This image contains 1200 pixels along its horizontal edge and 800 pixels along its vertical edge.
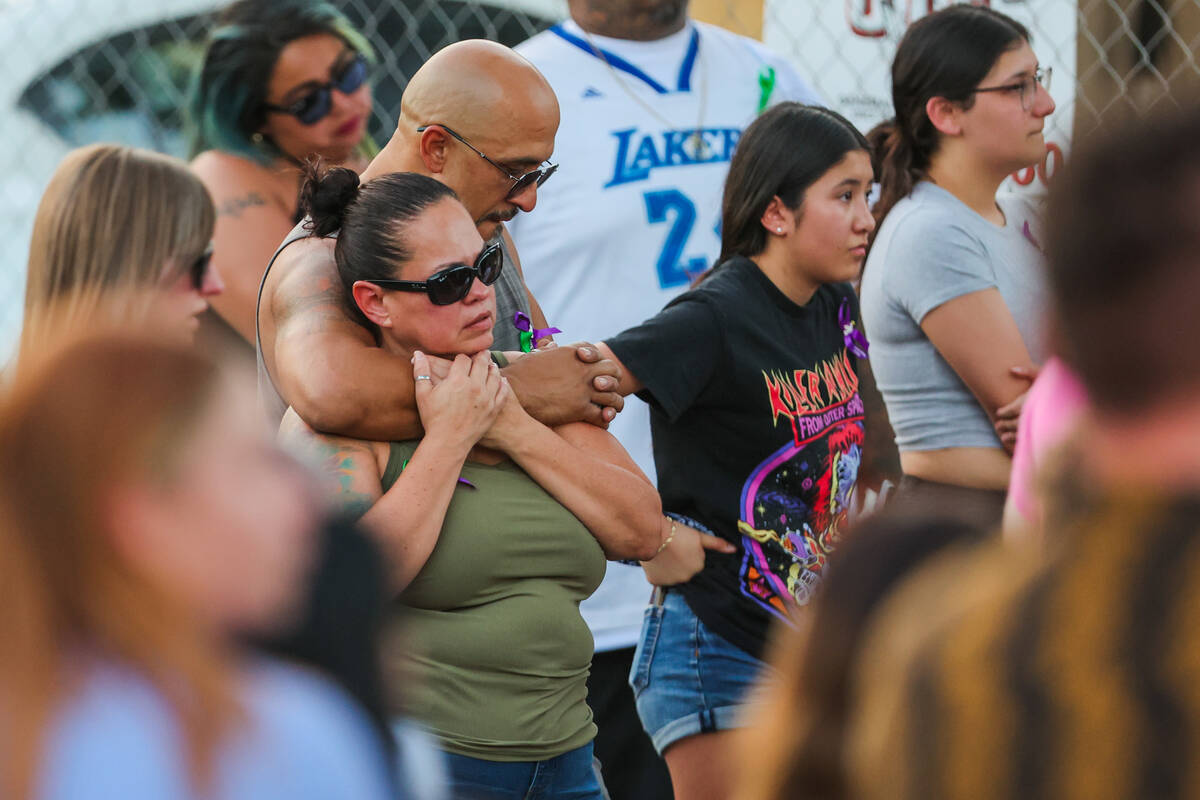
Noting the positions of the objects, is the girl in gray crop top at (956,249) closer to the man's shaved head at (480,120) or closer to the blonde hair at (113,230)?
the man's shaved head at (480,120)

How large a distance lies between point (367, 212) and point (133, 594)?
1193mm

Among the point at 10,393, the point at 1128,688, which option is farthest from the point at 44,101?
the point at 1128,688

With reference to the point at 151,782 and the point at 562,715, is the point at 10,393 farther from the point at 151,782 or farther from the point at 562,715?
the point at 562,715

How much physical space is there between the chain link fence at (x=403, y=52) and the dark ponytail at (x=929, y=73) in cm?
38

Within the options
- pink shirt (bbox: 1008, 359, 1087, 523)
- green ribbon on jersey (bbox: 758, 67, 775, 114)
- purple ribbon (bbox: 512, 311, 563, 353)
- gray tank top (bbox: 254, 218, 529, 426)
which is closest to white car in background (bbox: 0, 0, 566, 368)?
green ribbon on jersey (bbox: 758, 67, 775, 114)

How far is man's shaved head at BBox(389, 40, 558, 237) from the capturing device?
87.7 inches

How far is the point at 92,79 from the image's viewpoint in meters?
4.59

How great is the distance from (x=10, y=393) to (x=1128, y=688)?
73cm

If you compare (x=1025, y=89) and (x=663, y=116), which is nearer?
(x=1025, y=89)

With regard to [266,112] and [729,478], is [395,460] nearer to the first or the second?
[729,478]

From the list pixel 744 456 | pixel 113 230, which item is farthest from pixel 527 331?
pixel 113 230

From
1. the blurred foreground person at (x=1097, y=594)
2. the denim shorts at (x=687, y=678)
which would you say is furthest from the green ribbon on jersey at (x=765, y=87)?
the blurred foreground person at (x=1097, y=594)

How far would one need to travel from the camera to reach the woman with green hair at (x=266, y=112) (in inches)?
127

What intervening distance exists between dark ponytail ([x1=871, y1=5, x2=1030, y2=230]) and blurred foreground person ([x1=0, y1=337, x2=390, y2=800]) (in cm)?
226
